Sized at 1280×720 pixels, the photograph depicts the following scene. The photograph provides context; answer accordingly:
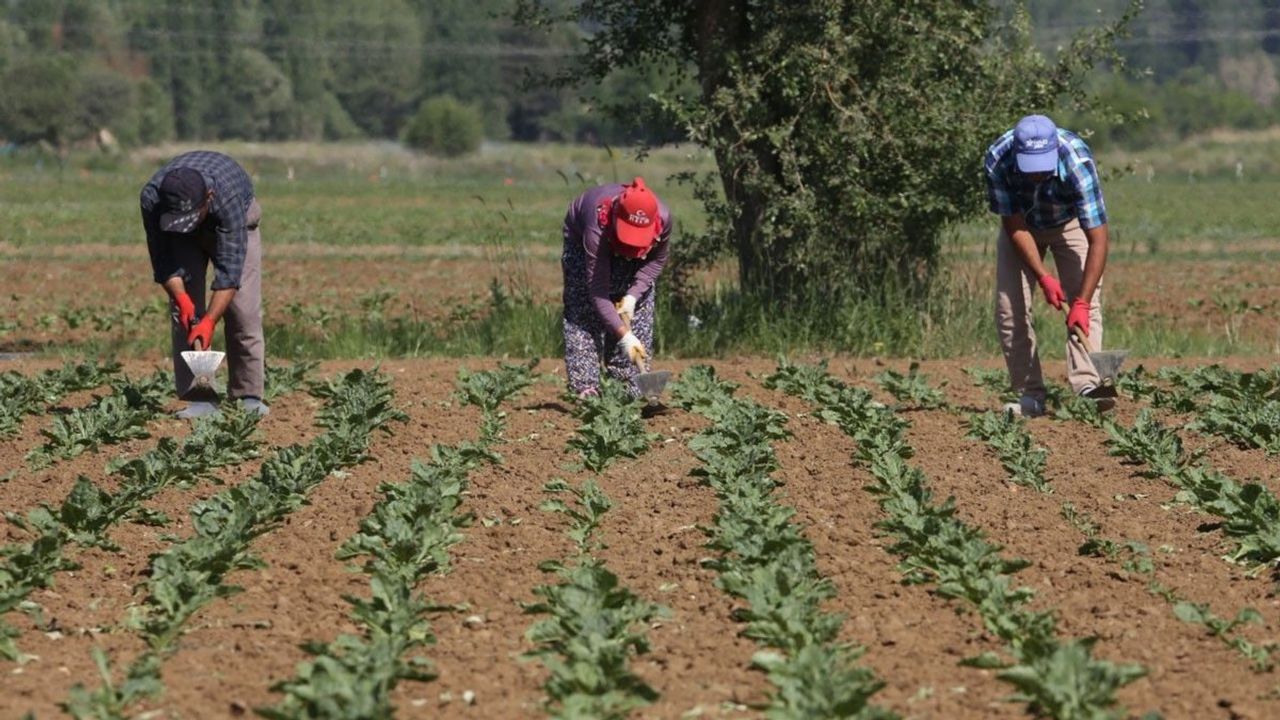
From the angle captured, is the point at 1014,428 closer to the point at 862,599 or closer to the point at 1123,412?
the point at 1123,412

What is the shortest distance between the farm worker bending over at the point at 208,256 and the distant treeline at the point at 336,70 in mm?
61202

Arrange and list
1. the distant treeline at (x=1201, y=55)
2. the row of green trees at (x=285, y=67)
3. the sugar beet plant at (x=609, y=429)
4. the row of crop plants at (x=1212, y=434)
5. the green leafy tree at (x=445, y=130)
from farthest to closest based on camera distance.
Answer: the row of green trees at (x=285, y=67) → the green leafy tree at (x=445, y=130) → the distant treeline at (x=1201, y=55) → the sugar beet plant at (x=609, y=429) → the row of crop plants at (x=1212, y=434)

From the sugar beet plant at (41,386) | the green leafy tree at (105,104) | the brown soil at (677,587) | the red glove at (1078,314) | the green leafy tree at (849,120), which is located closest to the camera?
the brown soil at (677,587)

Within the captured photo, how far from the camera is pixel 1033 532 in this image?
681 centimetres

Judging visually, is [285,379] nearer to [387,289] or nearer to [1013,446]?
[1013,446]

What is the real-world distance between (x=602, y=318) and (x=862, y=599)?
337 centimetres

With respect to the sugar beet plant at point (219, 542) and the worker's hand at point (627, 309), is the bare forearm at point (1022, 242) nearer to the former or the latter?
the worker's hand at point (627, 309)

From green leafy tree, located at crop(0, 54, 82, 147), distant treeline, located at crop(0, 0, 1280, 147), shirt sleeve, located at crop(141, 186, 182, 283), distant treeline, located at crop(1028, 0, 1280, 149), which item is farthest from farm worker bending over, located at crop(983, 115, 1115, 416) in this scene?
green leafy tree, located at crop(0, 54, 82, 147)

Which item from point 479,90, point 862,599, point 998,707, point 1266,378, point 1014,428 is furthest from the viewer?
point 479,90

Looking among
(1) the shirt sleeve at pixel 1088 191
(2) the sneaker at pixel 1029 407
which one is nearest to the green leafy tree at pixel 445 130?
(2) the sneaker at pixel 1029 407

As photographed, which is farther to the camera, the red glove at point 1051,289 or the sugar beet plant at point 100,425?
the red glove at point 1051,289

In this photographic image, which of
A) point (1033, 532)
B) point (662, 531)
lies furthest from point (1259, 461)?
point (662, 531)

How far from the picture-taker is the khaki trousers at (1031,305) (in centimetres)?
927

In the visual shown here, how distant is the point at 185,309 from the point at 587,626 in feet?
14.3
